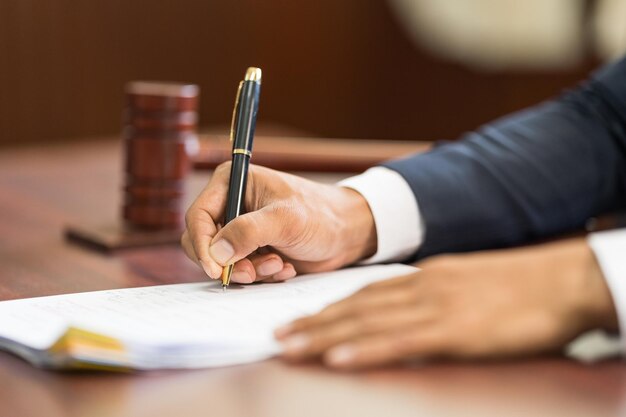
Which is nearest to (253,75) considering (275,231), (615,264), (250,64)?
(275,231)

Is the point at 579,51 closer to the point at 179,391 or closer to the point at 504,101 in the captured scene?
the point at 504,101

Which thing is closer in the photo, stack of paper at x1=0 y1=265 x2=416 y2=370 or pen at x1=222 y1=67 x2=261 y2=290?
stack of paper at x1=0 y1=265 x2=416 y2=370

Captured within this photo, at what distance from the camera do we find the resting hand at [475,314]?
0.69 m

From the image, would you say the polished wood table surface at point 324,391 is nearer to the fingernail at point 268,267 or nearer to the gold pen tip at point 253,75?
the fingernail at point 268,267

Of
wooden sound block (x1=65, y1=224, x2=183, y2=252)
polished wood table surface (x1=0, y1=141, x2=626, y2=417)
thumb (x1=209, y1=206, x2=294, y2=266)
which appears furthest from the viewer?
wooden sound block (x1=65, y1=224, x2=183, y2=252)

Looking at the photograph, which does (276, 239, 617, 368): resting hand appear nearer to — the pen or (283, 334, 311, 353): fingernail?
(283, 334, 311, 353): fingernail

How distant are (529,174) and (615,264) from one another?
0.47 meters

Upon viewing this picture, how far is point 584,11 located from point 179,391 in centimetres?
365

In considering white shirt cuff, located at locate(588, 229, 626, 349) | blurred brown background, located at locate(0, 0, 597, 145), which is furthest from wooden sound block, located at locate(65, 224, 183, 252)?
blurred brown background, located at locate(0, 0, 597, 145)

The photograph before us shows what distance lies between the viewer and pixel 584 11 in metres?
3.99

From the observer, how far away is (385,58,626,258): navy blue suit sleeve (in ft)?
3.60

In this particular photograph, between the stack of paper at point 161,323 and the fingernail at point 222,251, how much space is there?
32 millimetres

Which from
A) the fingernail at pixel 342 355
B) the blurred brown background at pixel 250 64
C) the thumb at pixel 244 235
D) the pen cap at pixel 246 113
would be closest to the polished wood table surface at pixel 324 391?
the fingernail at pixel 342 355

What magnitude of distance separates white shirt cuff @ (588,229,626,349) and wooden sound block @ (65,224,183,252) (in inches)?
24.3
